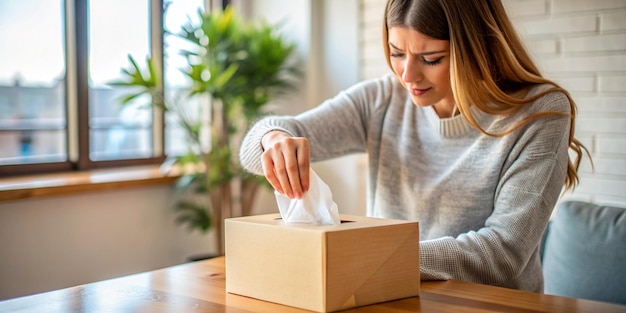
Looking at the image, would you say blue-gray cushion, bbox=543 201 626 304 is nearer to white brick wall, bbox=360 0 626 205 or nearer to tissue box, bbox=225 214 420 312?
white brick wall, bbox=360 0 626 205

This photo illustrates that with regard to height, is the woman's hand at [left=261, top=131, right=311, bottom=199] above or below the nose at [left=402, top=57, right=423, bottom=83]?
below

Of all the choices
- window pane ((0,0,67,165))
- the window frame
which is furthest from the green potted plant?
window pane ((0,0,67,165))

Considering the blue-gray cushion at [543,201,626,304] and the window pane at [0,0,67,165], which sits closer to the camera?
the blue-gray cushion at [543,201,626,304]

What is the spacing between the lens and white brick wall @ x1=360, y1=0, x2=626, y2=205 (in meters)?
2.79

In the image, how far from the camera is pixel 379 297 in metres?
1.15

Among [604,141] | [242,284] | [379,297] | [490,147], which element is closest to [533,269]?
[490,147]

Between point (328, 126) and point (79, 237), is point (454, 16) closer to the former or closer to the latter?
point (328, 126)

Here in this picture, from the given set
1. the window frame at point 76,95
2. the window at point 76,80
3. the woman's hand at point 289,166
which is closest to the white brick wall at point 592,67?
the window at point 76,80

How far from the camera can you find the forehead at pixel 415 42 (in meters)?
1.60

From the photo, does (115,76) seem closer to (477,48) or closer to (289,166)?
(477,48)

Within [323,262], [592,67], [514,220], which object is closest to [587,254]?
[514,220]

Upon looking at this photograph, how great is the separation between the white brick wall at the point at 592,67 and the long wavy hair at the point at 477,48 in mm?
1153

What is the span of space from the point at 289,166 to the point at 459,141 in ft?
2.15

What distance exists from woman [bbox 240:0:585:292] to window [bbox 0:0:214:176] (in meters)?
1.73
